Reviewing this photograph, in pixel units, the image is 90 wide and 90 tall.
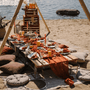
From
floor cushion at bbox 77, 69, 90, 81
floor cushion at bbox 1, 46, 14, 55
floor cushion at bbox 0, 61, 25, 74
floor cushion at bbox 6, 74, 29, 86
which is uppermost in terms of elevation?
floor cushion at bbox 1, 46, 14, 55

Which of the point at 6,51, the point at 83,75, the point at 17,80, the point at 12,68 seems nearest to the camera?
the point at 17,80

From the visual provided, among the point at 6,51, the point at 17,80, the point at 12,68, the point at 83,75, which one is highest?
the point at 6,51

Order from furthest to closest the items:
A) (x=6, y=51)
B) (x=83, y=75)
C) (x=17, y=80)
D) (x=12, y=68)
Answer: (x=6, y=51) < (x=12, y=68) < (x=83, y=75) < (x=17, y=80)

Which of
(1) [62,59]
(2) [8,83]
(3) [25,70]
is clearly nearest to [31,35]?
(3) [25,70]

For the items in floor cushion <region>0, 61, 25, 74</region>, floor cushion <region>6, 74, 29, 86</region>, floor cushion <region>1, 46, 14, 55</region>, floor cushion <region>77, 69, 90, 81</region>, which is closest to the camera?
floor cushion <region>6, 74, 29, 86</region>

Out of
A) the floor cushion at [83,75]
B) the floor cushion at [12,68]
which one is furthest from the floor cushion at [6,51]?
the floor cushion at [83,75]

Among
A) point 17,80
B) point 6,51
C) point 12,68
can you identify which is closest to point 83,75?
point 17,80

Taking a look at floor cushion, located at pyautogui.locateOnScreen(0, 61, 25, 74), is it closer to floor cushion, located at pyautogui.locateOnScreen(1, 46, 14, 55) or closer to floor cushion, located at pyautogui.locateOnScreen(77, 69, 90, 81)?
floor cushion, located at pyautogui.locateOnScreen(1, 46, 14, 55)

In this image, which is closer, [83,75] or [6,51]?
[83,75]

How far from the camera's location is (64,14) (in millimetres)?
36594

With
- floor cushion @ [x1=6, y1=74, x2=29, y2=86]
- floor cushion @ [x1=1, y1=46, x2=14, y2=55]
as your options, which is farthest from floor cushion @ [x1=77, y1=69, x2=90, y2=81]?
floor cushion @ [x1=1, y1=46, x2=14, y2=55]

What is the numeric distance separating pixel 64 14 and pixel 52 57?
32.1 metres

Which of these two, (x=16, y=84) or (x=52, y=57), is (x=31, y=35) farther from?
(x=16, y=84)

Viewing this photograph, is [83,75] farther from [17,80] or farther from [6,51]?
[6,51]
